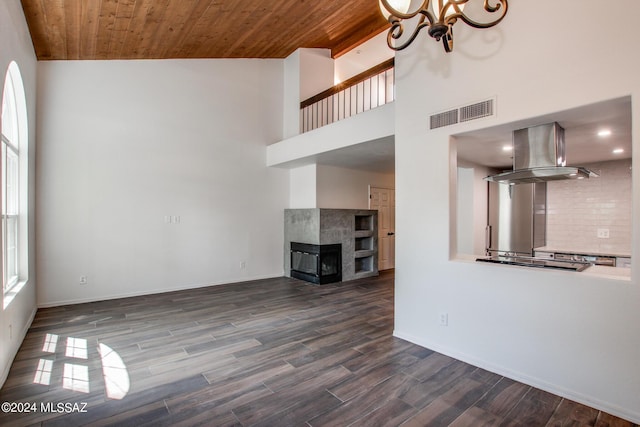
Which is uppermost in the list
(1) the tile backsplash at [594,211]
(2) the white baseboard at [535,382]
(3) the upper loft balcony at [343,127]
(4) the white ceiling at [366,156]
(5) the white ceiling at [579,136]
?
(3) the upper loft balcony at [343,127]

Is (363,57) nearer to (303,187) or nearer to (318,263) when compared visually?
(303,187)

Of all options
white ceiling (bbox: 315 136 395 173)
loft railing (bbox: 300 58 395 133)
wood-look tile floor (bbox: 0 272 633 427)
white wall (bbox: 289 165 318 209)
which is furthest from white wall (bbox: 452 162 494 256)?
white wall (bbox: 289 165 318 209)

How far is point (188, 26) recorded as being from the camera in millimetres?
4719

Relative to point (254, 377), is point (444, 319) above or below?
above

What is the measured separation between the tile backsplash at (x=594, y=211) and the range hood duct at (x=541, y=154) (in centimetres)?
194

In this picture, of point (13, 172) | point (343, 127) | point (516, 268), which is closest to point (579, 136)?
point (516, 268)

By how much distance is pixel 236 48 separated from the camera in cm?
598

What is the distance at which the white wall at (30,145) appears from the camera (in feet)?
8.93

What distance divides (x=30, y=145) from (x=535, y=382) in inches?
245

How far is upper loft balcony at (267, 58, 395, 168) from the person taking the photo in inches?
180

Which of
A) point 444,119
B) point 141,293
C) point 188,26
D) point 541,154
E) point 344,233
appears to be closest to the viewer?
point 541,154

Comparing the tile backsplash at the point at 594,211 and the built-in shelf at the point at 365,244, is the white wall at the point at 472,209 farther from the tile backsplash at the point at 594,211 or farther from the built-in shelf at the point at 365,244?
the built-in shelf at the point at 365,244

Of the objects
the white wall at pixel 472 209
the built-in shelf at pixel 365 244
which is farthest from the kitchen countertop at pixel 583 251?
the built-in shelf at pixel 365 244

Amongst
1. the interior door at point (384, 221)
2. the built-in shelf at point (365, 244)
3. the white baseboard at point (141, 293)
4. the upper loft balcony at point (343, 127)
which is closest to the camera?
the upper loft balcony at point (343, 127)
